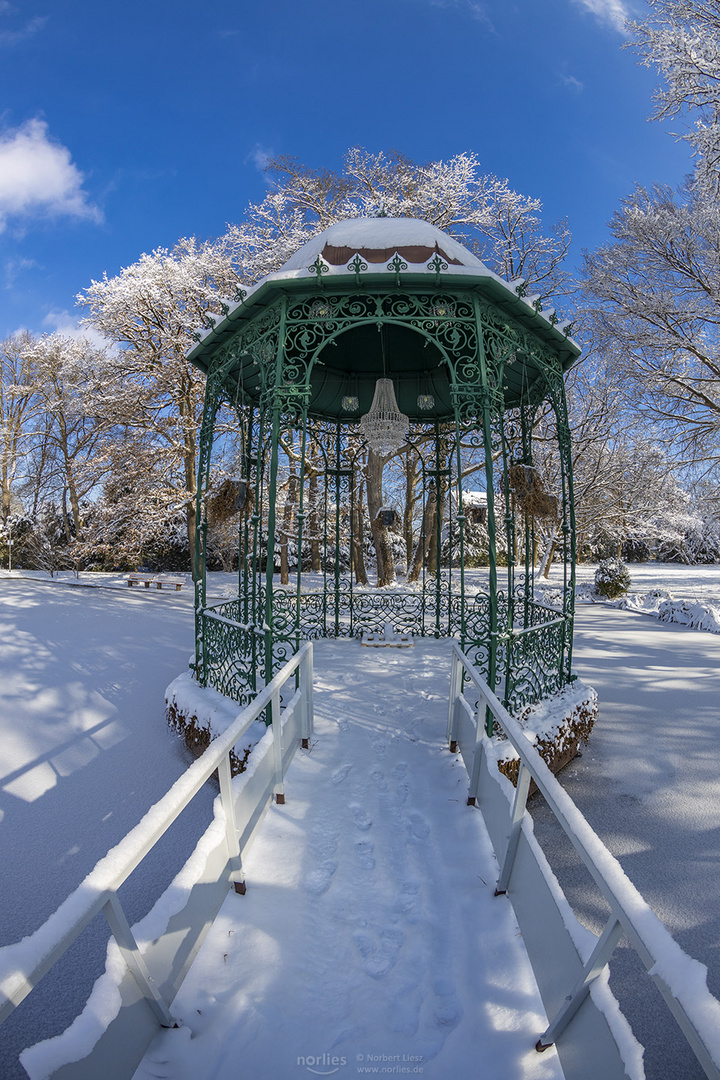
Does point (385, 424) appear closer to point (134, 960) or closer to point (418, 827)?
point (418, 827)

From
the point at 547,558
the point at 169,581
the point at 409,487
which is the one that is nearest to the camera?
the point at 409,487

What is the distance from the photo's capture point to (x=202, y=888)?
2055 mm

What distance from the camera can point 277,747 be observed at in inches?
126

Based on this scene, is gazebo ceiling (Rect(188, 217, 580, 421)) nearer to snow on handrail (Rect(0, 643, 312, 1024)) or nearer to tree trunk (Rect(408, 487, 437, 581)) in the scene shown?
snow on handrail (Rect(0, 643, 312, 1024))

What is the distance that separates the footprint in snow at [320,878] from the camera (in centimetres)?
253

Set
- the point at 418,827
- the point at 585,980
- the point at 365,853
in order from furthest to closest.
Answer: the point at 418,827
the point at 365,853
the point at 585,980

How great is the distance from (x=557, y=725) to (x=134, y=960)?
4086 millimetres

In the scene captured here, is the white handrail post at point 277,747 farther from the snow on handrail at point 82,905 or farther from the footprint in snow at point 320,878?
the snow on handrail at point 82,905

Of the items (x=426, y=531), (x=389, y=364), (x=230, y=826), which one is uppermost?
(x=389, y=364)

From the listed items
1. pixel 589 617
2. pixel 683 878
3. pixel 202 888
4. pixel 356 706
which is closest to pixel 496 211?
pixel 589 617

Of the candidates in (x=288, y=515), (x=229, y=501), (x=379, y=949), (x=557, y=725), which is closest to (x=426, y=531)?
(x=288, y=515)

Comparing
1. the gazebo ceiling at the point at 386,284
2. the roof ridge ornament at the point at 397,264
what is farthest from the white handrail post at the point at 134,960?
the roof ridge ornament at the point at 397,264

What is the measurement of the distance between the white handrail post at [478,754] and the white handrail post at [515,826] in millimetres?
739

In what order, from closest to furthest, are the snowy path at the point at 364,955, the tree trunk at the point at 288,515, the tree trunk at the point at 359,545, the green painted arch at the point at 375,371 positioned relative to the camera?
the snowy path at the point at 364,955 → the green painted arch at the point at 375,371 → the tree trunk at the point at 288,515 → the tree trunk at the point at 359,545
